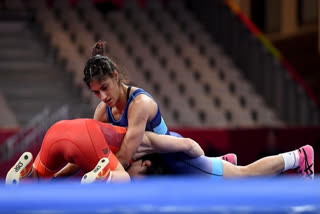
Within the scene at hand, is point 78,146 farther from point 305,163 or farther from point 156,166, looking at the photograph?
point 305,163

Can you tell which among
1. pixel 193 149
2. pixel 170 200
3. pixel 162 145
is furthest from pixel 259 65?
pixel 170 200

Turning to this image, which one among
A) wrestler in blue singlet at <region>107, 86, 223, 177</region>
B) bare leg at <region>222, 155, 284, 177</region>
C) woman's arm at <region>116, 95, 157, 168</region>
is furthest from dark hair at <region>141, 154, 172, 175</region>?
bare leg at <region>222, 155, 284, 177</region>

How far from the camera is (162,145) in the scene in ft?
8.94

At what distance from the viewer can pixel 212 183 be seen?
1.71 meters

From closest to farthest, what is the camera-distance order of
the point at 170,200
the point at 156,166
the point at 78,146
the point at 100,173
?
the point at 170,200
the point at 100,173
the point at 78,146
the point at 156,166

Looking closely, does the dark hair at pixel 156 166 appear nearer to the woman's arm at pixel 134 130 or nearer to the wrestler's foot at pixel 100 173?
the woman's arm at pixel 134 130

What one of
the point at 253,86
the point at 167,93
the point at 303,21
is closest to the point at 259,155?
the point at 167,93

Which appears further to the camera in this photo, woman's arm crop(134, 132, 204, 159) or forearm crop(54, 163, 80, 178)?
forearm crop(54, 163, 80, 178)

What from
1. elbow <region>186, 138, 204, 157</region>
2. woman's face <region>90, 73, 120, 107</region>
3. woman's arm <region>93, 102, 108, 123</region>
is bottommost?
elbow <region>186, 138, 204, 157</region>

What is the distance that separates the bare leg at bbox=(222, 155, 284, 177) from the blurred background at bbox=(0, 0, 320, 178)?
3.04 metres

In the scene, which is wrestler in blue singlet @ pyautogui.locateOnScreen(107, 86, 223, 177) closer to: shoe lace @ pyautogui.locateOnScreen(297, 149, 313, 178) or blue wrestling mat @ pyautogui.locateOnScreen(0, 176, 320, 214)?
shoe lace @ pyautogui.locateOnScreen(297, 149, 313, 178)

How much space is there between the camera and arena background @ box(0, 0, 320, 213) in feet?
23.1

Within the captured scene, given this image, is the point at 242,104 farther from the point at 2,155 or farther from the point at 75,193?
the point at 75,193

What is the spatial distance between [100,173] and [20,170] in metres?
0.42
